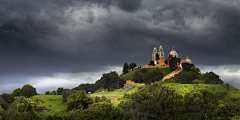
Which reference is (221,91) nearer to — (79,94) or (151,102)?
(151,102)

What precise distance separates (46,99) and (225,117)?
5369cm

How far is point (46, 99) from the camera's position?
54656mm

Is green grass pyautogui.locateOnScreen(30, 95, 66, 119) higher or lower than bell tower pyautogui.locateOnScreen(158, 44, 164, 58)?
lower

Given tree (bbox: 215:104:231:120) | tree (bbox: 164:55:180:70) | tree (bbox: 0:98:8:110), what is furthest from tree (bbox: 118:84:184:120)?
tree (bbox: 164:55:180:70)

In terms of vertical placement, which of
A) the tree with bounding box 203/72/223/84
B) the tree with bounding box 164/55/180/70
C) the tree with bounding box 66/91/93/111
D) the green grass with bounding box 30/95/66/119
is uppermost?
the tree with bounding box 164/55/180/70

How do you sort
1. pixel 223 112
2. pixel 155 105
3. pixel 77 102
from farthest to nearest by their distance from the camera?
1. pixel 77 102
2. pixel 155 105
3. pixel 223 112

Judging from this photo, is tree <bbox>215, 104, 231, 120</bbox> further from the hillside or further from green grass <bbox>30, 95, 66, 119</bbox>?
green grass <bbox>30, 95, 66, 119</bbox>

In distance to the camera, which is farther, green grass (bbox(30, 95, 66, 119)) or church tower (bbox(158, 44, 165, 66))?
church tower (bbox(158, 44, 165, 66))

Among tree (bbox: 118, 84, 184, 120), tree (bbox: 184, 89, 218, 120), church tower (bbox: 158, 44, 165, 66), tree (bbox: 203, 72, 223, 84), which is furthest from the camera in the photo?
church tower (bbox: 158, 44, 165, 66)

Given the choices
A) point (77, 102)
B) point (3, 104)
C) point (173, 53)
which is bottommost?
point (3, 104)

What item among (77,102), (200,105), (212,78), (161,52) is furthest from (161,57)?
(77,102)

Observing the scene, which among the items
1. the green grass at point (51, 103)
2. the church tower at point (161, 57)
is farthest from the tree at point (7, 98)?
the church tower at point (161, 57)

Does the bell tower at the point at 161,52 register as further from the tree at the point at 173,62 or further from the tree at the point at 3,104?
the tree at the point at 3,104

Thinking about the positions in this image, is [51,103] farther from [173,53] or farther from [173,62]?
[173,53]
